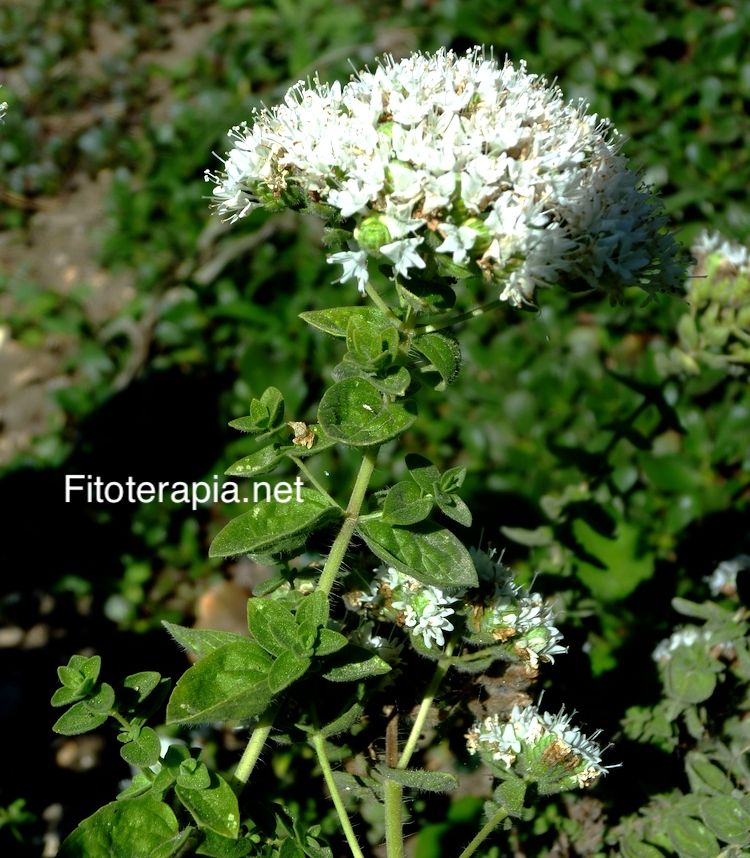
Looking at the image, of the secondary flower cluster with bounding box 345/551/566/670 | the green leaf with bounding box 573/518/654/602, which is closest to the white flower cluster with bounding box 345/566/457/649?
the secondary flower cluster with bounding box 345/551/566/670

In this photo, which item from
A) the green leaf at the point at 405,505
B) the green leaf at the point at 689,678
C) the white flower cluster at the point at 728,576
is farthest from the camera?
the white flower cluster at the point at 728,576

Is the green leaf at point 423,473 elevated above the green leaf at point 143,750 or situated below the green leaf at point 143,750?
above

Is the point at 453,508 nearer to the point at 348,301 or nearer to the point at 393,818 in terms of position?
the point at 393,818

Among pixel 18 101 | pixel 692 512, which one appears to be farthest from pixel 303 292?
pixel 18 101

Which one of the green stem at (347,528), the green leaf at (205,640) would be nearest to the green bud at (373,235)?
the green stem at (347,528)

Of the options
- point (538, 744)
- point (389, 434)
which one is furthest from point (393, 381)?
point (538, 744)

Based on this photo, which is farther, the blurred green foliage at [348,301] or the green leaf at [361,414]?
the blurred green foliage at [348,301]

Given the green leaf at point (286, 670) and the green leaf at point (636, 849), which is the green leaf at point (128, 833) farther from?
the green leaf at point (636, 849)

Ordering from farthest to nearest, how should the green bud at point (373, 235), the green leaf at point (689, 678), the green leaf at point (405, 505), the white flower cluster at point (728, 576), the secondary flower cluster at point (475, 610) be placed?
the white flower cluster at point (728, 576), the green leaf at point (689, 678), the secondary flower cluster at point (475, 610), the green leaf at point (405, 505), the green bud at point (373, 235)
